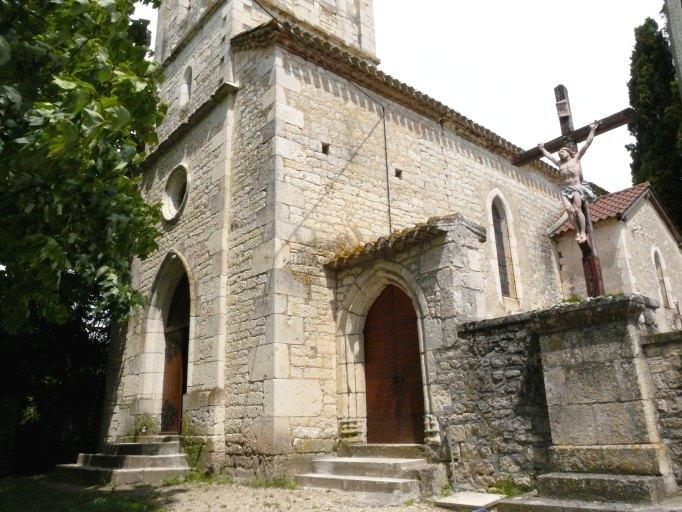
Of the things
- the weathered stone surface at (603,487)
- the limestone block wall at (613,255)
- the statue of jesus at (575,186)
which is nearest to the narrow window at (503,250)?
the limestone block wall at (613,255)

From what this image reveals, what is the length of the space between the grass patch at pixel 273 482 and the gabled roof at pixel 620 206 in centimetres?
781

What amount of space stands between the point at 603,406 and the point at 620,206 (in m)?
8.40

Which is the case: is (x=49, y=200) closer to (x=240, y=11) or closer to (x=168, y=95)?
(x=240, y=11)

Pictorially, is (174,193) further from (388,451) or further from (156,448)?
(388,451)

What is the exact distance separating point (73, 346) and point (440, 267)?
10.2m

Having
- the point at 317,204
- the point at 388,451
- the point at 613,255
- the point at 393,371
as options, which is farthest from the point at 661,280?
the point at 388,451

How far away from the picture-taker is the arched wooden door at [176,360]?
9789mm

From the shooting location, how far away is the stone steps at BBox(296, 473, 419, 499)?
18.4 ft

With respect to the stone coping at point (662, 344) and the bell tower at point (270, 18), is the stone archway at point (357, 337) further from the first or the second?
the bell tower at point (270, 18)

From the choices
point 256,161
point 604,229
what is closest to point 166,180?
point 256,161

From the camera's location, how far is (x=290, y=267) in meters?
7.72

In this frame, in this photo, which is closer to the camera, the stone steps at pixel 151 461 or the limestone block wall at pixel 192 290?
Answer: the stone steps at pixel 151 461

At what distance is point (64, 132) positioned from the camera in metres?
3.42

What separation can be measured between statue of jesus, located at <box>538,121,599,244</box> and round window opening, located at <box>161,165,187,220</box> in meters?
7.16
